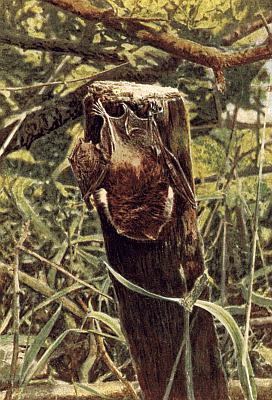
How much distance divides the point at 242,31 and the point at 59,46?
0.95 feet

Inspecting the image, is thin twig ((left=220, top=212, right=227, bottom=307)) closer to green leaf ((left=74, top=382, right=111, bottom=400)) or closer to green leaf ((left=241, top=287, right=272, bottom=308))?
green leaf ((left=241, top=287, right=272, bottom=308))

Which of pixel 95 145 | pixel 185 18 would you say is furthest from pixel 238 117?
pixel 95 145

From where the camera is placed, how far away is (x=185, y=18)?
1148mm

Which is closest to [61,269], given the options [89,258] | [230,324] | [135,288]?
[89,258]

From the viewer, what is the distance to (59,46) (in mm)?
1141

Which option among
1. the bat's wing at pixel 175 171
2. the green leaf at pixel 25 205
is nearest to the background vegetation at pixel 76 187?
the green leaf at pixel 25 205

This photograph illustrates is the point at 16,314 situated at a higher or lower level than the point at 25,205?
lower

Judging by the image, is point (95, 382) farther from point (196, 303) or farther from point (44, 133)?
point (44, 133)

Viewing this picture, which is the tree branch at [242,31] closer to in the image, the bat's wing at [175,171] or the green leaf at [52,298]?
the bat's wing at [175,171]

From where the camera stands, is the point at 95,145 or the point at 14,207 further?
the point at 14,207

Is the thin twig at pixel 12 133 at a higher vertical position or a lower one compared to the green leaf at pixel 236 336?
higher

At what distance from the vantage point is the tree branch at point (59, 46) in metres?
1.13

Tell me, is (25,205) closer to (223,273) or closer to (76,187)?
(76,187)

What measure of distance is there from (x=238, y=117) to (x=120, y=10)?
0.25m
